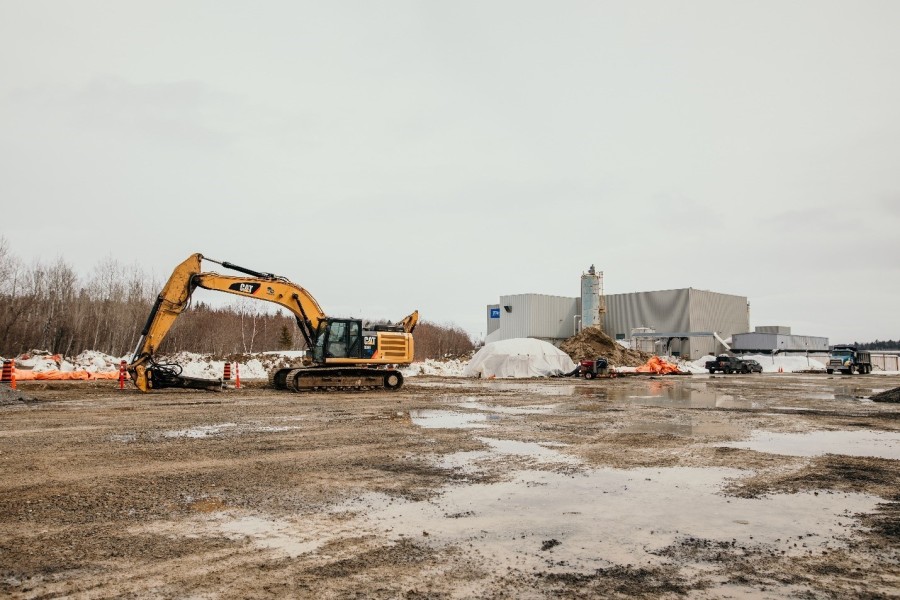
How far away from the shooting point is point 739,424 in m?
15.1

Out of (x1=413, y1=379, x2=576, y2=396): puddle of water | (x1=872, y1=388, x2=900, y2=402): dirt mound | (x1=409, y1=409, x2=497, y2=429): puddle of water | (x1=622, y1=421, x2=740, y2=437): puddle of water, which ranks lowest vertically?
(x1=413, y1=379, x2=576, y2=396): puddle of water

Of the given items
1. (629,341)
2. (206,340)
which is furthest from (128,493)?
(629,341)

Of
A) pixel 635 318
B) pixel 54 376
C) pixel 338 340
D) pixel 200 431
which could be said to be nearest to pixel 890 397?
pixel 338 340

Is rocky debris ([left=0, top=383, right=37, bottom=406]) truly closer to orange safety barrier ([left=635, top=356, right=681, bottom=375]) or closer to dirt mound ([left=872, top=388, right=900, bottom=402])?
dirt mound ([left=872, top=388, right=900, bottom=402])

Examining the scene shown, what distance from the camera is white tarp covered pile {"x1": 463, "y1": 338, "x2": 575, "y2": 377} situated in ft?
136

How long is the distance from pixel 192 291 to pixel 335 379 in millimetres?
6231

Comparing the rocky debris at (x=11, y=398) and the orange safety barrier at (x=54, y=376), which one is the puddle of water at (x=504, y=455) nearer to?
the rocky debris at (x=11, y=398)

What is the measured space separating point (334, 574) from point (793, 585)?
11.2 feet

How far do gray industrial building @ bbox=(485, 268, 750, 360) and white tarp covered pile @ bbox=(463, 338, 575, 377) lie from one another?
23.2m

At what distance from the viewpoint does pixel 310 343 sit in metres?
24.9

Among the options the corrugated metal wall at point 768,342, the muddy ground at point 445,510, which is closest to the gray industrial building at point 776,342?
the corrugated metal wall at point 768,342

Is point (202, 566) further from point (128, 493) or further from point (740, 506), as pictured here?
point (740, 506)

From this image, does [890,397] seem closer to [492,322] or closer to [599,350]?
[599,350]

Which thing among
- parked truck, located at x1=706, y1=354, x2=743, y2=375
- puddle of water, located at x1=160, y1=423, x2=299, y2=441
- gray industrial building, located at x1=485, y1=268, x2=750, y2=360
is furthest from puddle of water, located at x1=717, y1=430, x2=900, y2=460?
gray industrial building, located at x1=485, y1=268, x2=750, y2=360
